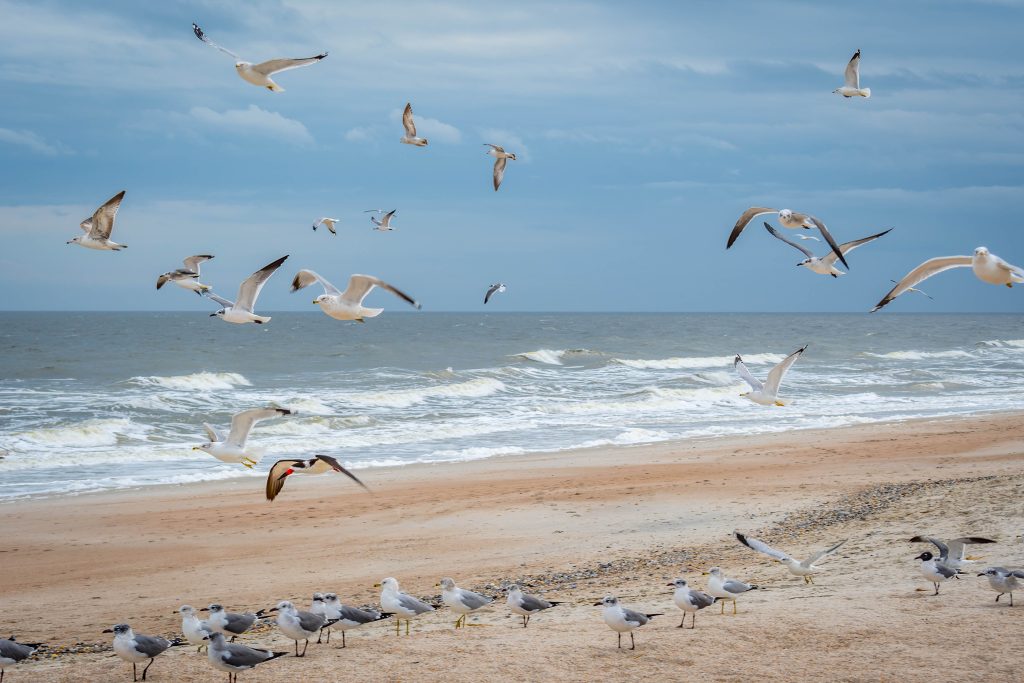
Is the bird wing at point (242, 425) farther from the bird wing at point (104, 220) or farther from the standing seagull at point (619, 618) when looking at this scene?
the standing seagull at point (619, 618)

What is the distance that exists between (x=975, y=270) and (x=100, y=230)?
993 cm

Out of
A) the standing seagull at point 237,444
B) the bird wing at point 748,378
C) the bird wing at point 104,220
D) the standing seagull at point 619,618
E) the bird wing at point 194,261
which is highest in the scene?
the bird wing at point 104,220

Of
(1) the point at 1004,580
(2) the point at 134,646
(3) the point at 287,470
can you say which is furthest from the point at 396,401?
(1) the point at 1004,580

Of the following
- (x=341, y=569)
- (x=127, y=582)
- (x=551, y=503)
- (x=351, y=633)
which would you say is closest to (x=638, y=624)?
(x=351, y=633)

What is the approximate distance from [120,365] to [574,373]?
20.9 meters

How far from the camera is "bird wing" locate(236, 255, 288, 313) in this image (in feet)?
37.2

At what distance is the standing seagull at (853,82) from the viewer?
41.9 ft

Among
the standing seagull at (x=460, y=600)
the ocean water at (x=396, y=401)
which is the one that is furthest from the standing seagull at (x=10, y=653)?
the ocean water at (x=396, y=401)

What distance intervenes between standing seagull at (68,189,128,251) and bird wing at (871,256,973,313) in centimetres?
888

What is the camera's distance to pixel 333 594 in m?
7.45

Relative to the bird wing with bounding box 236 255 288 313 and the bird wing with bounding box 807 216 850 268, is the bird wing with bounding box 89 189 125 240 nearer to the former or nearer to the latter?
the bird wing with bounding box 236 255 288 313

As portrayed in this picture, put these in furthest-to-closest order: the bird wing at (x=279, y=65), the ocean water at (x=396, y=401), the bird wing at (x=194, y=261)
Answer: the ocean water at (x=396, y=401), the bird wing at (x=194, y=261), the bird wing at (x=279, y=65)

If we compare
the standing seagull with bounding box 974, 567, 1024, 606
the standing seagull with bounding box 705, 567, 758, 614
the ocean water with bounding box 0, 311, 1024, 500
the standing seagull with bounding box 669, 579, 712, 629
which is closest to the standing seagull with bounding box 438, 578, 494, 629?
the standing seagull with bounding box 669, 579, 712, 629

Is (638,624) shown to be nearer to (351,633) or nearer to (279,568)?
(351,633)
